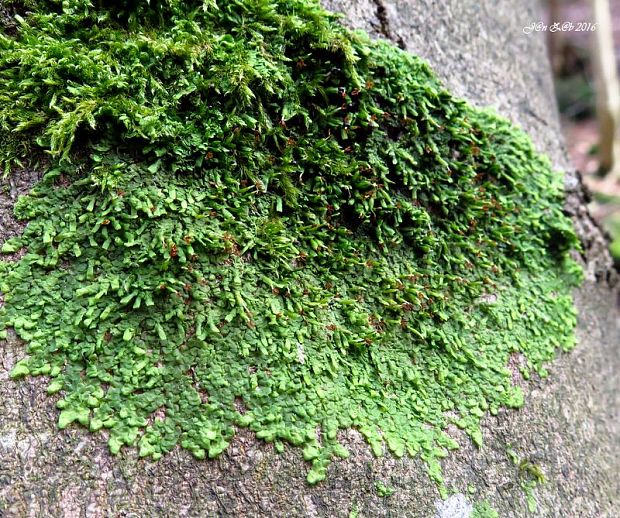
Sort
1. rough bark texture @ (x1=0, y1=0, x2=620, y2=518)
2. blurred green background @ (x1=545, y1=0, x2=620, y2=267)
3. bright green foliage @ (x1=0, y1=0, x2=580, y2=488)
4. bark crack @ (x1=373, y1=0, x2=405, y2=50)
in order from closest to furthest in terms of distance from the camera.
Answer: rough bark texture @ (x1=0, y1=0, x2=620, y2=518), bright green foliage @ (x1=0, y1=0, x2=580, y2=488), bark crack @ (x1=373, y1=0, x2=405, y2=50), blurred green background @ (x1=545, y1=0, x2=620, y2=267)

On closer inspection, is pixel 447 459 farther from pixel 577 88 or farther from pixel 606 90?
pixel 577 88

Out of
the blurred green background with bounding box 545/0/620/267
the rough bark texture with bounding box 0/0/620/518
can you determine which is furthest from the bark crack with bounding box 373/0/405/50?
the blurred green background with bounding box 545/0/620/267

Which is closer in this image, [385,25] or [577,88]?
[385,25]

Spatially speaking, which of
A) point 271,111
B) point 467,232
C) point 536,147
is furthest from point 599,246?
point 271,111

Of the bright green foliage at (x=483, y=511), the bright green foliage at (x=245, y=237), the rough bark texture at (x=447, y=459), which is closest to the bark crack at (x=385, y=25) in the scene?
the rough bark texture at (x=447, y=459)

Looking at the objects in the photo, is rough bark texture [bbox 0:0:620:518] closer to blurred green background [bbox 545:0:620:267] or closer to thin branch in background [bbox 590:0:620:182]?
thin branch in background [bbox 590:0:620:182]

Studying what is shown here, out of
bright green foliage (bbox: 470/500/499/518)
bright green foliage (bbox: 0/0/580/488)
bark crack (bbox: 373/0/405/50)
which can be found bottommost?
bright green foliage (bbox: 470/500/499/518)

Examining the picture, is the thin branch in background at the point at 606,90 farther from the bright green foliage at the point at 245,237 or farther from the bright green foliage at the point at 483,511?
the bright green foliage at the point at 483,511

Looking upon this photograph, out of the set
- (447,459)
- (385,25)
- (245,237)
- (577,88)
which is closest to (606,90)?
(577,88)
